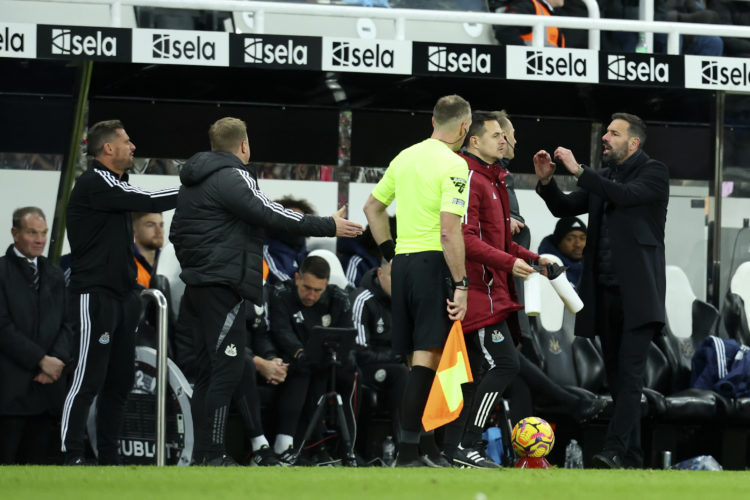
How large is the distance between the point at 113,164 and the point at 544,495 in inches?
151

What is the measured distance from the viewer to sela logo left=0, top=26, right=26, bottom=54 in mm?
8844

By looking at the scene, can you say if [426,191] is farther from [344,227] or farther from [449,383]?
[449,383]

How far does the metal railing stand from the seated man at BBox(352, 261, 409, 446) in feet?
5.65

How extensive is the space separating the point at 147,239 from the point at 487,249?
3423 mm

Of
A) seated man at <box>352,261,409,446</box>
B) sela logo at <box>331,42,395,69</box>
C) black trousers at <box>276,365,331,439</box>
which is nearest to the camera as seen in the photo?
black trousers at <box>276,365,331,439</box>

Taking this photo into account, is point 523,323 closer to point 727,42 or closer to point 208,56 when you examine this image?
point 208,56

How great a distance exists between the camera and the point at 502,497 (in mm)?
5266

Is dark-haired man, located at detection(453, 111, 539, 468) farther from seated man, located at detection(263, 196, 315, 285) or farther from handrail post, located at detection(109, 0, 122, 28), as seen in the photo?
handrail post, located at detection(109, 0, 122, 28)

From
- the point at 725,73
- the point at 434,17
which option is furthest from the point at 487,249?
the point at 725,73

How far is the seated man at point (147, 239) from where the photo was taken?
31.5 ft

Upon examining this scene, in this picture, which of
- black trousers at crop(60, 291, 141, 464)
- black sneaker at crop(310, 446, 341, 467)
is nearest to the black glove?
black sneaker at crop(310, 446, 341, 467)

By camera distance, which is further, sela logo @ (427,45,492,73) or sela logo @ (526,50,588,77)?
sela logo @ (526,50,588,77)

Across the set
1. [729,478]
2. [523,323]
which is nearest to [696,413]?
[523,323]

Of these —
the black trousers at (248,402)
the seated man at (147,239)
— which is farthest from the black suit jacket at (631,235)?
the seated man at (147,239)
